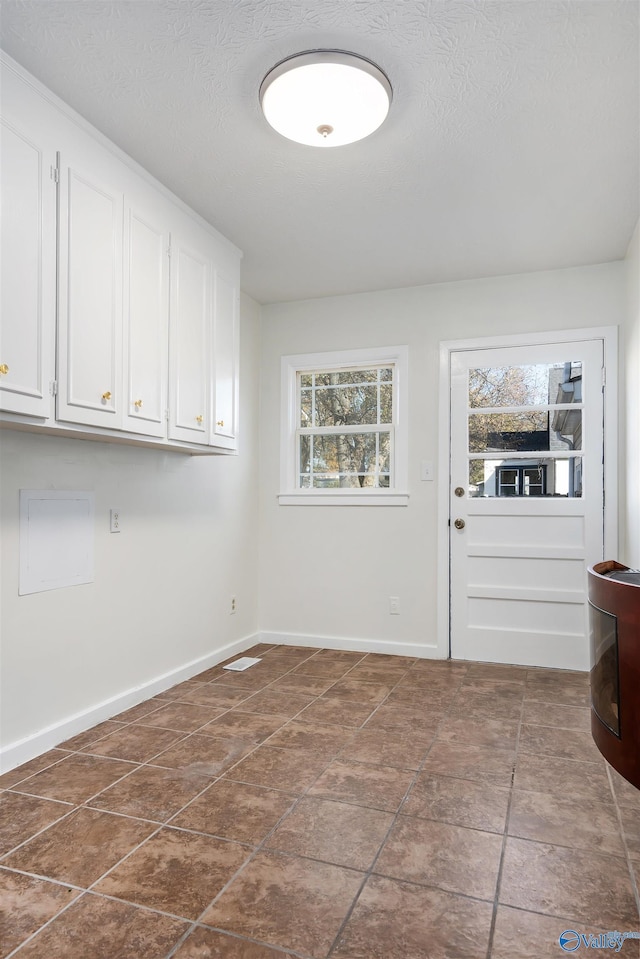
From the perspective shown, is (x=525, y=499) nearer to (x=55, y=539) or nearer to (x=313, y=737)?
(x=313, y=737)

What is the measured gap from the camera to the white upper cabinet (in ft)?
6.73

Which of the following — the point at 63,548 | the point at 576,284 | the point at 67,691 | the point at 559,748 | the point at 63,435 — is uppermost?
the point at 576,284

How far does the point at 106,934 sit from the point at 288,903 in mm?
438

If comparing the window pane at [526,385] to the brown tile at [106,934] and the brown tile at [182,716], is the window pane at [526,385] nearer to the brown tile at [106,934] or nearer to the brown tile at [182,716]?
the brown tile at [182,716]

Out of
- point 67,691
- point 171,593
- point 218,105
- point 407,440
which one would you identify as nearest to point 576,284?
point 407,440

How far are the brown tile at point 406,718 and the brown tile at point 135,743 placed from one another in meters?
0.90

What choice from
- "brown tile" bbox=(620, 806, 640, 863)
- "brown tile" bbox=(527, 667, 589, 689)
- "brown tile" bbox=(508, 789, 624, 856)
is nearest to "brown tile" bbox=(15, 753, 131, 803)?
"brown tile" bbox=(508, 789, 624, 856)

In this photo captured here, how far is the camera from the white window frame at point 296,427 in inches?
166

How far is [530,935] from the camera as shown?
1.47 metres

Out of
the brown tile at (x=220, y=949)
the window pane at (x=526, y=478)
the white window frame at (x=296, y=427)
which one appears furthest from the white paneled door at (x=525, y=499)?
the brown tile at (x=220, y=949)

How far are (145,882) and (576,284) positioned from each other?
379 centimetres

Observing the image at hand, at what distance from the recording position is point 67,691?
2.68 meters

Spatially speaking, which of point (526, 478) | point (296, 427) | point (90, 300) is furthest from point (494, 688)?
point (90, 300)

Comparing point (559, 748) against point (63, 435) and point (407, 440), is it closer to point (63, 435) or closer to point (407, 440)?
point (407, 440)
